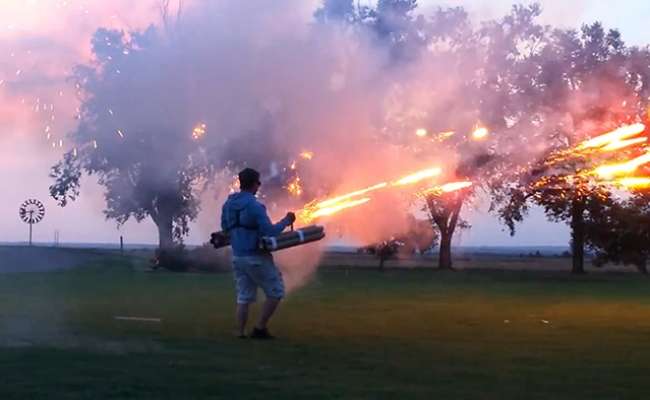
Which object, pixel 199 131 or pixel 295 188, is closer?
pixel 199 131

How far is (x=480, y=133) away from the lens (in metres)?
21.0

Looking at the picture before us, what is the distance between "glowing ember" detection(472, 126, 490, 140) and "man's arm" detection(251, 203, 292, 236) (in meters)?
8.46

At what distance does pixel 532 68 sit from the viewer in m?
21.8

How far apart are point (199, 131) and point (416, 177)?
16.4ft

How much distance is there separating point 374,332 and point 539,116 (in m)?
9.88

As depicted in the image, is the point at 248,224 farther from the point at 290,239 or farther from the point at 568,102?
the point at 568,102

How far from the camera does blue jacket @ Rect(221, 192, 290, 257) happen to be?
1311cm

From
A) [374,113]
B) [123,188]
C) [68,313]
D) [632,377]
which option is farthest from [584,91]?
[632,377]

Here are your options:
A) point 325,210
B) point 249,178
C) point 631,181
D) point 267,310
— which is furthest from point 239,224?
point 631,181

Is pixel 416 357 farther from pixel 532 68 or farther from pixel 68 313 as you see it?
pixel 532 68

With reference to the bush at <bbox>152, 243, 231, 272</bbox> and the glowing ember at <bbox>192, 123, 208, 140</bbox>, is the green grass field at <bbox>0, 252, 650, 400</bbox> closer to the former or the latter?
the glowing ember at <bbox>192, 123, 208, 140</bbox>

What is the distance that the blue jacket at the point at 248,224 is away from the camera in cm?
1311

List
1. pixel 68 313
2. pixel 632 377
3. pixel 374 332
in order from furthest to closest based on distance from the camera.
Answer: pixel 68 313 < pixel 374 332 < pixel 632 377

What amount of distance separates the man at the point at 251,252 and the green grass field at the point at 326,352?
1.86ft
